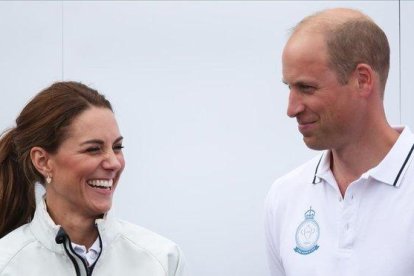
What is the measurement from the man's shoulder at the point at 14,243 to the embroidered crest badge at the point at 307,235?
2.11ft

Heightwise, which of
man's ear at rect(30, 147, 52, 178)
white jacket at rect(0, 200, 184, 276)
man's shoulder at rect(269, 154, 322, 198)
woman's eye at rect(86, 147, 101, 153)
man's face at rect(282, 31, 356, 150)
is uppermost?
man's face at rect(282, 31, 356, 150)

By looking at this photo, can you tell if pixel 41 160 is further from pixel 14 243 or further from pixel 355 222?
pixel 355 222

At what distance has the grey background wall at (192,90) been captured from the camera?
3.33 meters

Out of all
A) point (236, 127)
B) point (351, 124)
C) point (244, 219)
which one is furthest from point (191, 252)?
point (351, 124)

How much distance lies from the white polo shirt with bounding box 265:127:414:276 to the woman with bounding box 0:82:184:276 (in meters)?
0.32

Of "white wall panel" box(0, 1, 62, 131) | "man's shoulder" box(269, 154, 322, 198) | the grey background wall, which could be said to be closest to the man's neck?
"man's shoulder" box(269, 154, 322, 198)

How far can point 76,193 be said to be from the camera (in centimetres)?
221

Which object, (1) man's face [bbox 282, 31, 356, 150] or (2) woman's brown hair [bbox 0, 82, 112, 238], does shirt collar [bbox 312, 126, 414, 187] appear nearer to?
(1) man's face [bbox 282, 31, 356, 150]

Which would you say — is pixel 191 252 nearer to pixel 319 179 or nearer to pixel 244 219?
pixel 244 219

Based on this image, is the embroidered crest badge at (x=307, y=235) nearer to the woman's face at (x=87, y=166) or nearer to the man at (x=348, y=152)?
the man at (x=348, y=152)

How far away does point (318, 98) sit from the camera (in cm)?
209

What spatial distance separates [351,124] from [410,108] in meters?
1.30

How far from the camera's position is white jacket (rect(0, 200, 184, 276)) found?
2.19 metres

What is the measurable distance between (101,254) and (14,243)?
21 cm
